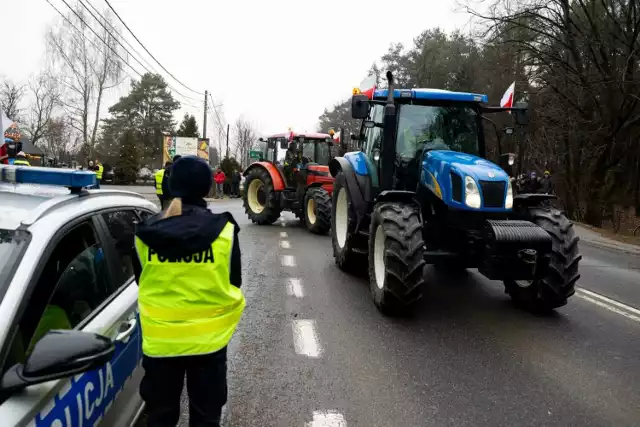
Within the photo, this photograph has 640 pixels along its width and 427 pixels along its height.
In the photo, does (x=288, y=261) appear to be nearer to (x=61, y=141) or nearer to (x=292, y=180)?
(x=292, y=180)

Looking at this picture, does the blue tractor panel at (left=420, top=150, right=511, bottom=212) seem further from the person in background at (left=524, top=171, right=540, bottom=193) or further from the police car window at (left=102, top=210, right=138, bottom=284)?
the person in background at (left=524, top=171, right=540, bottom=193)

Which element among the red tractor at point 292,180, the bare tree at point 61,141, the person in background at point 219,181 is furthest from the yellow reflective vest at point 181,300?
the bare tree at point 61,141

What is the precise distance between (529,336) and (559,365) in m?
0.72

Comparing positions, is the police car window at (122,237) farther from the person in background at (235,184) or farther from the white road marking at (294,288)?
the person in background at (235,184)

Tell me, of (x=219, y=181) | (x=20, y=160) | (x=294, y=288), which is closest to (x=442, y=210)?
(x=294, y=288)

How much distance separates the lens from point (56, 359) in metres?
1.66

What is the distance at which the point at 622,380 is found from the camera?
4.18 m

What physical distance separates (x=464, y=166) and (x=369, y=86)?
7.10 ft

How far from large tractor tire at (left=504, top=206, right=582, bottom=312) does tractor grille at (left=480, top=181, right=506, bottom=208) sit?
2.05 ft

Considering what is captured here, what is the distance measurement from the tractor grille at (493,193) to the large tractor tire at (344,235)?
2.31 meters

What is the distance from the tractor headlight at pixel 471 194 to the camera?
17.7ft

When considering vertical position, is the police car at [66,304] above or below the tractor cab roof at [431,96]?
below

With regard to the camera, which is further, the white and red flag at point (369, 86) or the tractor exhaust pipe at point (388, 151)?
the white and red flag at point (369, 86)

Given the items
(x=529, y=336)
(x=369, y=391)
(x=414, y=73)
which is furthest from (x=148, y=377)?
(x=414, y=73)
